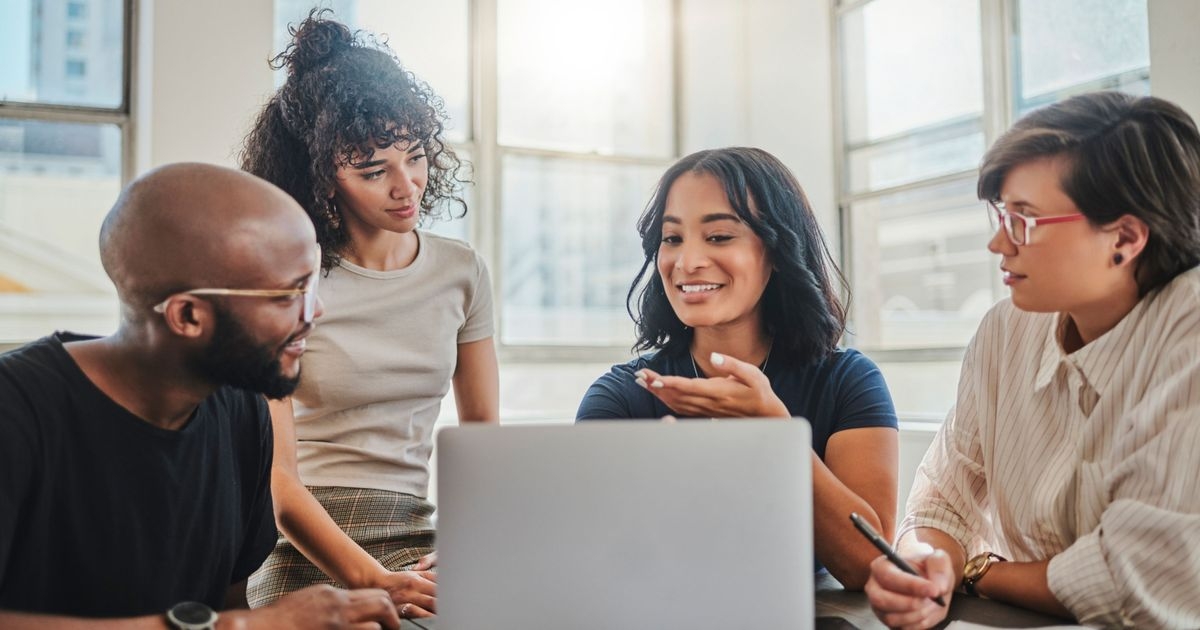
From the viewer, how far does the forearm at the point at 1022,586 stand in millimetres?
1152

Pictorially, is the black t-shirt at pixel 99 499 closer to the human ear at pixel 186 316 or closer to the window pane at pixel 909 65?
the human ear at pixel 186 316

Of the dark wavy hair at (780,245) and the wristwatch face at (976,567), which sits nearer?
the wristwatch face at (976,567)

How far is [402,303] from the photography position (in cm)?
178

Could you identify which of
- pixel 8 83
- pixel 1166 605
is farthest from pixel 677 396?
pixel 8 83

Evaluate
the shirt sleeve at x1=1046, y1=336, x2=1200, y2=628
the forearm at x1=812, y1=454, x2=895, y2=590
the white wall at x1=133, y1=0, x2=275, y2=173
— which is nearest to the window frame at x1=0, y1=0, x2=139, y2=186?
the white wall at x1=133, y1=0, x2=275, y2=173

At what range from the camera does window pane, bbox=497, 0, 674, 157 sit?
16.1 ft

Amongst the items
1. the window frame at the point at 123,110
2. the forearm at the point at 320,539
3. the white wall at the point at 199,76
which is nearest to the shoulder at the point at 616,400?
the forearm at the point at 320,539

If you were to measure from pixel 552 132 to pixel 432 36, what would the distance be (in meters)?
0.76

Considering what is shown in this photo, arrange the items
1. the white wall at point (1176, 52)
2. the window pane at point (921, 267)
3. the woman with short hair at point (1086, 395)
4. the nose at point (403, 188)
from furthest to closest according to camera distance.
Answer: the window pane at point (921, 267) → the white wall at point (1176, 52) → the nose at point (403, 188) → the woman with short hair at point (1086, 395)

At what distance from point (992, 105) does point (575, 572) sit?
370 cm

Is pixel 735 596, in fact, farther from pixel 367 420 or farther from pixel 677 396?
pixel 367 420

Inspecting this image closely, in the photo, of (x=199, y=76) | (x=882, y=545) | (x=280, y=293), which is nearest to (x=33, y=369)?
(x=280, y=293)

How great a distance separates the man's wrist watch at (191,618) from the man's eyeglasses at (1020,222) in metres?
1.06

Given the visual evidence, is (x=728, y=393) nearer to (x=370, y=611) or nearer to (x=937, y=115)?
(x=370, y=611)
